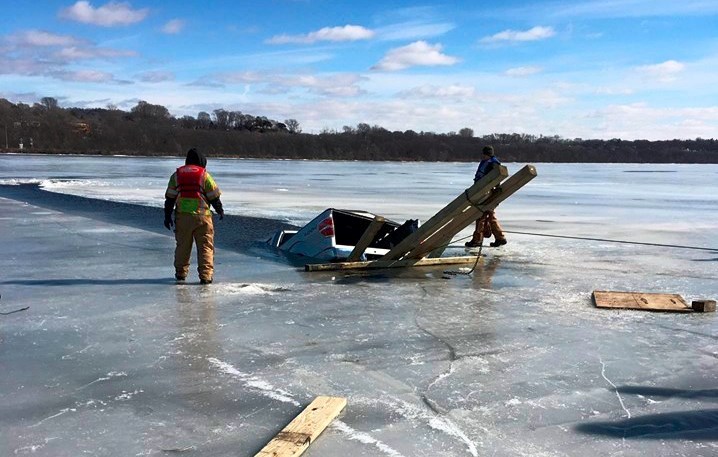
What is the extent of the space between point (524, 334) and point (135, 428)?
332cm

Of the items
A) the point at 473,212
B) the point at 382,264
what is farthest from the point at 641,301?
the point at 382,264

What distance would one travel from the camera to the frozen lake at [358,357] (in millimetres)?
3668

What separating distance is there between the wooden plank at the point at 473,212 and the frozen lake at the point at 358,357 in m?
0.33

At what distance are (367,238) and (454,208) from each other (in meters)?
1.24

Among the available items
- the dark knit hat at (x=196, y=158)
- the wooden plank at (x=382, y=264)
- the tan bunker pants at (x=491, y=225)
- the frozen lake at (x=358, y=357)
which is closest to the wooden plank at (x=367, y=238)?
the wooden plank at (x=382, y=264)

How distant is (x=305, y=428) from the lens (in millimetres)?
3609

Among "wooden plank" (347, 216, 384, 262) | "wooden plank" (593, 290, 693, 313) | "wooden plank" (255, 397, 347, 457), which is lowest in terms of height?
"wooden plank" (255, 397, 347, 457)

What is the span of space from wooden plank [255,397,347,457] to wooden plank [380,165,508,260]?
4.48 metres

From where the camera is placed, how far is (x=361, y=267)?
8922mm

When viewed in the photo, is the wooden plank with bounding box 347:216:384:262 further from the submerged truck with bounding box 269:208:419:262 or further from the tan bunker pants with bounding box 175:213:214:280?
the tan bunker pants with bounding box 175:213:214:280

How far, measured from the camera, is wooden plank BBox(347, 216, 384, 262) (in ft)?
29.0

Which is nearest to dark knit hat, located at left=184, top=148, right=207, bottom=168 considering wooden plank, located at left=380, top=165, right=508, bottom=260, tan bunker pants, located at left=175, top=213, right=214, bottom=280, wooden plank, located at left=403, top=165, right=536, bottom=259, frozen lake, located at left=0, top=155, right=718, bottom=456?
tan bunker pants, located at left=175, top=213, right=214, bottom=280

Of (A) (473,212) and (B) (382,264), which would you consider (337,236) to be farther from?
(A) (473,212)

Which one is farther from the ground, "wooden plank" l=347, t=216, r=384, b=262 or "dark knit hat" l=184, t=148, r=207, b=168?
"dark knit hat" l=184, t=148, r=207, b=168
